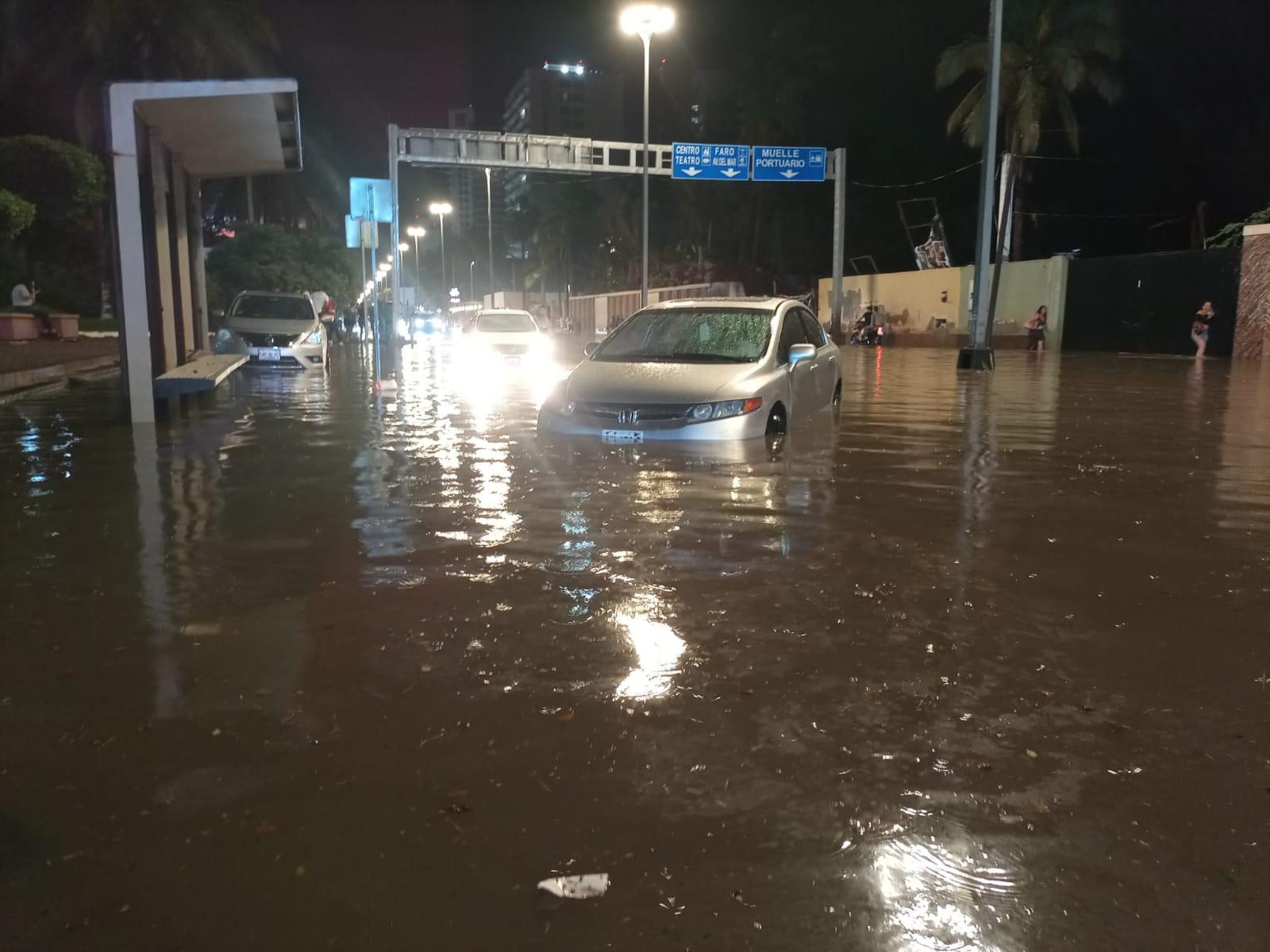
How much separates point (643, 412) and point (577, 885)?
22.9 ft

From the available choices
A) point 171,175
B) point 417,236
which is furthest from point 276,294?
point 417,236

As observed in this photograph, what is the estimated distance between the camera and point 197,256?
26438 millimetres

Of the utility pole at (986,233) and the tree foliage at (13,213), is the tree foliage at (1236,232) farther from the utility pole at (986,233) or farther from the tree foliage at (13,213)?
the tree foliage at (13,213)

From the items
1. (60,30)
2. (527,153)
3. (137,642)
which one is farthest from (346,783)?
(60,30)

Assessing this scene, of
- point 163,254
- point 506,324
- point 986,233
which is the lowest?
point 506,324

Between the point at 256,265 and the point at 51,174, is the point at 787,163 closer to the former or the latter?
the point at 51,174

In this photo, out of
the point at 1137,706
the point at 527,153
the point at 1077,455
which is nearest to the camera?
the point at 1137,706

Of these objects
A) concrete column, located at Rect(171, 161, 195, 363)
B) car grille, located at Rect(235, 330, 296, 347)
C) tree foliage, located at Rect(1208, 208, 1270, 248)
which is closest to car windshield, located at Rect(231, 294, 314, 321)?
car grille, located at Rect(235, 330, 296, 347)

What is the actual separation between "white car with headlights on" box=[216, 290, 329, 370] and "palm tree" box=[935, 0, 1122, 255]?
2571cm

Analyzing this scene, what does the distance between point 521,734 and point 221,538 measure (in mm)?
3657

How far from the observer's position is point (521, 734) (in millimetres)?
3773

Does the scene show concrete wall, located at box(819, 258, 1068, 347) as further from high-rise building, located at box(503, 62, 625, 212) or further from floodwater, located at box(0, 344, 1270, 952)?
high-rise building, located at box(503, 62, 625, 212)

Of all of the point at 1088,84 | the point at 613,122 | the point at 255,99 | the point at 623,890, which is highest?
the point at 613,122

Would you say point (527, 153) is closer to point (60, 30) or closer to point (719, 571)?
point (60, 30)
